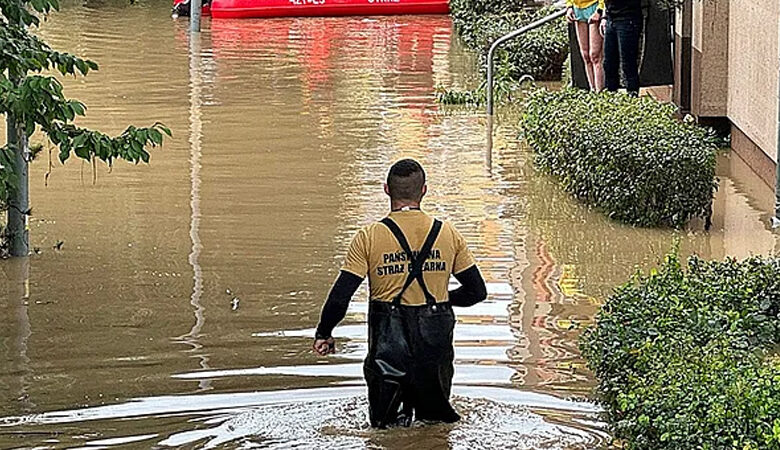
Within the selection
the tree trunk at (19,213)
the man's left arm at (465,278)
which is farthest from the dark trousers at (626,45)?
the man's left arm at (465,278)

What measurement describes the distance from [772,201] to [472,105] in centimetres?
613

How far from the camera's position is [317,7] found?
30.2m

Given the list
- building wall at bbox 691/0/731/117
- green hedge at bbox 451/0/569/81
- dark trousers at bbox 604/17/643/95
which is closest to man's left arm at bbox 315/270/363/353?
dark trousers at bbox 604/17/643/95

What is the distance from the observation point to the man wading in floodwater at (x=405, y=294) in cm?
693

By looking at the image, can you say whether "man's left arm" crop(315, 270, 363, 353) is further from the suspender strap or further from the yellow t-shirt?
the suspender strap

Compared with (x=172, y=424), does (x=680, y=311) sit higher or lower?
higher

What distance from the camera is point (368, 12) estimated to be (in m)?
30.9

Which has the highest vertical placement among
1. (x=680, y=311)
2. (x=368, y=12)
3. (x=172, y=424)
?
(x=368, y=12)

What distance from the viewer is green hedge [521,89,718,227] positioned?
37.5 ft

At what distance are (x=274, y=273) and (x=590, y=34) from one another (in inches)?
229

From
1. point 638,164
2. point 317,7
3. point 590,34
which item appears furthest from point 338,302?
point 317,7

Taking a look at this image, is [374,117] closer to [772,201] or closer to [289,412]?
[772,201]

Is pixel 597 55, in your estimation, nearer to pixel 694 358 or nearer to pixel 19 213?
pixel 19 213

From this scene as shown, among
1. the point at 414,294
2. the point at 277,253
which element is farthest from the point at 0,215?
the point at 414,294
